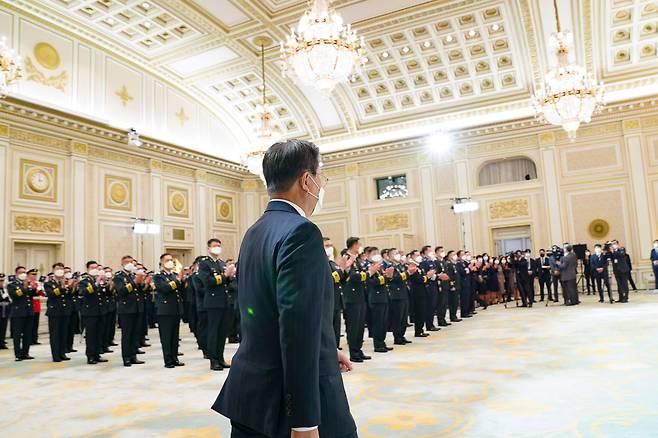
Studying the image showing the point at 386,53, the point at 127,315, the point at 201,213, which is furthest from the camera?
the point at 201,213

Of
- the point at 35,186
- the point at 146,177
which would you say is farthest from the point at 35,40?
the point at 146,177

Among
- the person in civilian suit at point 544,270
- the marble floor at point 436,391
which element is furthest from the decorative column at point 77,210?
the person in civilian suit at point 544,270

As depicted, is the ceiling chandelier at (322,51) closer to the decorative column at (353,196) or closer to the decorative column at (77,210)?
the decorative column at (77,210)

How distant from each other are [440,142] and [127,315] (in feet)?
41.9

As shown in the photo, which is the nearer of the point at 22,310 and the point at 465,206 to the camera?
the point at 22,310

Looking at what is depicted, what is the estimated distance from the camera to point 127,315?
7.56m

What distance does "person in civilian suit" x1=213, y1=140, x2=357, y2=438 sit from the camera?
1.44m

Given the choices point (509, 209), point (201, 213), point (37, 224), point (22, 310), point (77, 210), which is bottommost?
point (22, 310)

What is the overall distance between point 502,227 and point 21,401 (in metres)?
15.3

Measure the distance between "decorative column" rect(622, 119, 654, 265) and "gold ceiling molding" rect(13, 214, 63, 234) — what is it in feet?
56.5

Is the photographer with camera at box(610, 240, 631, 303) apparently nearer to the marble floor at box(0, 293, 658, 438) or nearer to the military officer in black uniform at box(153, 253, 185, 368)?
the marble floor at box(0, 293, 658, 438)

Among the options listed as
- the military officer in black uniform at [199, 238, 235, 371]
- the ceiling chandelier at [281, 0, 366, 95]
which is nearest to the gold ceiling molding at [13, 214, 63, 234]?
the military officer in black uniform at [199, 238, 235, 371]

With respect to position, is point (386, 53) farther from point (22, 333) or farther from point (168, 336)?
point (22, 333)

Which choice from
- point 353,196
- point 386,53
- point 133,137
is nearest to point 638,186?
point 386,53
